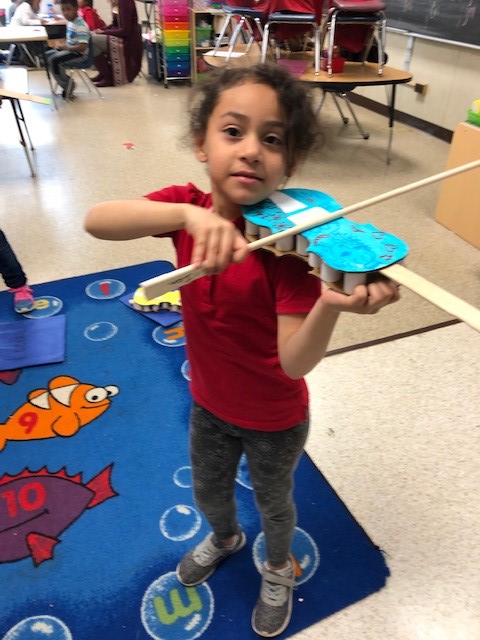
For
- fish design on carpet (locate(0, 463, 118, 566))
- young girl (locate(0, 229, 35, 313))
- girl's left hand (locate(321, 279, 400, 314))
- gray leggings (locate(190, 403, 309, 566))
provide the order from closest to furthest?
Result: girl's left hand (locate(321, 279, 400, 314)) < gray leggings (locate(190, 403, 309, 566)) < fish design on carpet (locate(0, 463, 118, 566)) < young girl (locate(0, 229, 35, 313))

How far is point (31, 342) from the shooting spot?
1.73m

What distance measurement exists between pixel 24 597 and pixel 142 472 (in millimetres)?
368

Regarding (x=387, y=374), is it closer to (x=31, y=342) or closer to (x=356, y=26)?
(x=31, y=342)

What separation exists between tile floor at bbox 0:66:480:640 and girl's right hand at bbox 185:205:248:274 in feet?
1.07

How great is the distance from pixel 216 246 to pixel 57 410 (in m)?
1.11

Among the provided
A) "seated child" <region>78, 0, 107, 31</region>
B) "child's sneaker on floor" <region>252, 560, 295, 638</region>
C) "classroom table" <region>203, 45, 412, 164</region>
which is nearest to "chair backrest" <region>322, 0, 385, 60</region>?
"classroom table" <region>203, 45, 412, 164</region>

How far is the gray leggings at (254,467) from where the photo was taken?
0.81 meters

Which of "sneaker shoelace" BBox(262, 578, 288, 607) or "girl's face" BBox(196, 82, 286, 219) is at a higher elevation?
"girl's face" BBox(196, 82, 286, 219)

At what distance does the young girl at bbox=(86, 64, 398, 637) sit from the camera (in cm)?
58

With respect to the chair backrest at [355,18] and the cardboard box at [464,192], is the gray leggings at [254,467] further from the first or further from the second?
the chair backrest at [355,18]

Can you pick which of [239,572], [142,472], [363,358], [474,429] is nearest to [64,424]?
[142,472]

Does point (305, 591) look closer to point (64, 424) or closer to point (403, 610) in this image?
point (403, 610)

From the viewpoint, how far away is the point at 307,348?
58cm

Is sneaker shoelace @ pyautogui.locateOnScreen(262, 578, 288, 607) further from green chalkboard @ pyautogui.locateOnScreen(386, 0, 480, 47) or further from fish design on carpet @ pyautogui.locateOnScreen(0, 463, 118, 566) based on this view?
green chalkboard @ pyautogui.locateOnScreen(386, 0, 480, 47)
